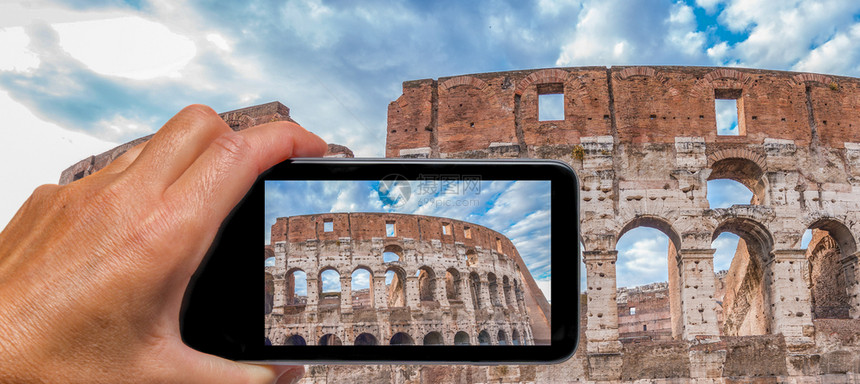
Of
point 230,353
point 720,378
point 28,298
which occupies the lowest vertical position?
point 720,378

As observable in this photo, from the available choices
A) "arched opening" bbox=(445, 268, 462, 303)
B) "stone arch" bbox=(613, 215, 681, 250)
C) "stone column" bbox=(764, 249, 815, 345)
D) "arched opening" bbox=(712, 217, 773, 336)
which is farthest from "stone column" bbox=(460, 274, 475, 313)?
"stone column" bbox=(764, 249, 815, 345)

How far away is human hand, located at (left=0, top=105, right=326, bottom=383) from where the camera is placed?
1062mm

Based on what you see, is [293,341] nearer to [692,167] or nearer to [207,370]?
[207,370]

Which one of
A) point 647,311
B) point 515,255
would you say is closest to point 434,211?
point 515,255

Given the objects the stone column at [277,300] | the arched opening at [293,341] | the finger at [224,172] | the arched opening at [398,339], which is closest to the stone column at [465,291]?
the arched opening at [398,339]

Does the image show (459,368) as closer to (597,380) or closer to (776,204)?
(597,380)

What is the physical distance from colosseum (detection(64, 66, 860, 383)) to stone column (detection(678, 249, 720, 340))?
0.03 metres

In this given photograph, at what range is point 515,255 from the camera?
98.3 inches

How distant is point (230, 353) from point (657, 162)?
46.6 ft

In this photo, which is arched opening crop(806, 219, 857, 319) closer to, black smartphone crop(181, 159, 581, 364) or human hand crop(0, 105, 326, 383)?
black smartphone crop(181, 159, 581, 364)

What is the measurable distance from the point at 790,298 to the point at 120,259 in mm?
15809

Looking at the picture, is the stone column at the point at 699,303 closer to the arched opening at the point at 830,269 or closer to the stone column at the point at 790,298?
the stone column at the point at 790,298

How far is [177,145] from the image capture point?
1259 mm

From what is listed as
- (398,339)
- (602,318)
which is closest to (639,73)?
(602,318)
